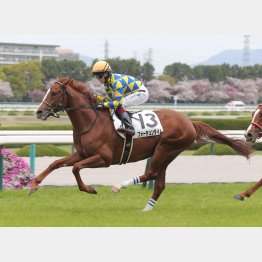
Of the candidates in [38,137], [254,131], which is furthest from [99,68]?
[38,137]

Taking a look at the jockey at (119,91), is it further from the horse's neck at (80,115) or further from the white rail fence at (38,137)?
the white rail fence at (38,137)

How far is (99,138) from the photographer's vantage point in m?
7.56

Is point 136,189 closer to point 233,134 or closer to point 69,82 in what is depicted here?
point 69,82

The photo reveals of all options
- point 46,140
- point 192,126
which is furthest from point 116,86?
point 46,140

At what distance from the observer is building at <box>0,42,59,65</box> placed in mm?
119594

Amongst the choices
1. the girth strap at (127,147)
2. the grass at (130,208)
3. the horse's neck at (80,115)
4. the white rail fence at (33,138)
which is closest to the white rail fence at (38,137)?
the white rail fence at (33,138)

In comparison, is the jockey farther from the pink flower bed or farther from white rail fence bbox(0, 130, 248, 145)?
white rail fence bbox(0, 130, 248, 145)

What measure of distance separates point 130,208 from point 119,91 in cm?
131

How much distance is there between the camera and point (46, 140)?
1242cm

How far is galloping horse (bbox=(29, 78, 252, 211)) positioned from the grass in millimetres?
323

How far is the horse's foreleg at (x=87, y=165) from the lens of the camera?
724cm

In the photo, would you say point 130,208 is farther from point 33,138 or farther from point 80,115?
point 33,138

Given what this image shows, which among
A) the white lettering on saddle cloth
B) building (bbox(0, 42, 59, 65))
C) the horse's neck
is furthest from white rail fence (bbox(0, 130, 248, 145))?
building (bbox(0, 42, 59, 65))

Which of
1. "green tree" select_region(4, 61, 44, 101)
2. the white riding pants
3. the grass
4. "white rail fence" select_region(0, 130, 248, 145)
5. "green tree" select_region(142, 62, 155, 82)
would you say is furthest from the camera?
"green tree" select_region(142, 62, 155, 82)
